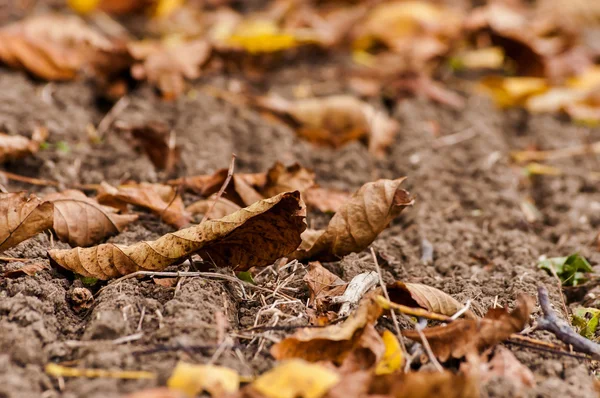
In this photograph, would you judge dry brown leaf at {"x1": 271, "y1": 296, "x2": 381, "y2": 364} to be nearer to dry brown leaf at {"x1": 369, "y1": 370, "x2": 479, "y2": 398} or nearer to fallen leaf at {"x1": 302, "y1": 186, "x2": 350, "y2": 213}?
dry brown leaf at {"x1": 369, "y1": 370, "x2": 479, "y2": 398}

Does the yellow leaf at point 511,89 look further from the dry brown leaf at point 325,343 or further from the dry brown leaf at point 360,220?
the dry brown leaf at point 325,343

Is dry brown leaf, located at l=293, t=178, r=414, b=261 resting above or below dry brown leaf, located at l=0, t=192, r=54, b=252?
below

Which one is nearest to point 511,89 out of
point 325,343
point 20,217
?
point 325,343

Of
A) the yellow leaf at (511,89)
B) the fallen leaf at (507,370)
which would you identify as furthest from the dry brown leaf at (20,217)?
the yellow leaf at (511,89)

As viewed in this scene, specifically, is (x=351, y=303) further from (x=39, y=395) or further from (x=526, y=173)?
(x=526, y=173)

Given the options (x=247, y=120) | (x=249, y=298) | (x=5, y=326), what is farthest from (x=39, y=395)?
(x=247, y=120)

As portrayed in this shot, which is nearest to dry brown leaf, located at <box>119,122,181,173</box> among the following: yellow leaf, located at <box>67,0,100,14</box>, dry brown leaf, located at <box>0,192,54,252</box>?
dry brown leaf, located at <box>0,192,54,252</box>

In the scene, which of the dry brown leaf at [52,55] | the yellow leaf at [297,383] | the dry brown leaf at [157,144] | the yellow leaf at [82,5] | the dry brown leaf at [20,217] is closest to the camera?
the yellow leaf at [297,383]
